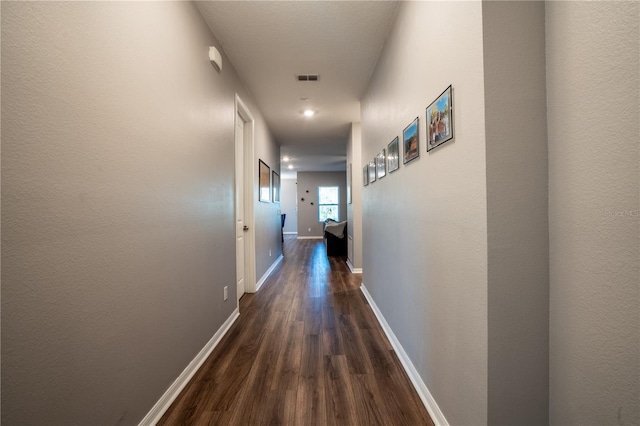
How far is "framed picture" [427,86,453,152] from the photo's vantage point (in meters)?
1.15

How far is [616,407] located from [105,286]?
1715 mm

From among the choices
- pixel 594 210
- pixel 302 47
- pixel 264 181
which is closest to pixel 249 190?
pixel 264 181

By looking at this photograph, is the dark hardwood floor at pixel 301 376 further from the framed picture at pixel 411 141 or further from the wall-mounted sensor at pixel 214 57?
the wall-mounted sensor at pixel 214 57

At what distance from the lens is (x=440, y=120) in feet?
4.04

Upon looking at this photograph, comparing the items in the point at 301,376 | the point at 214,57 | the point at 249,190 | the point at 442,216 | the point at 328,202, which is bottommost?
the point at 301,376

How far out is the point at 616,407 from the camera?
2.39ft

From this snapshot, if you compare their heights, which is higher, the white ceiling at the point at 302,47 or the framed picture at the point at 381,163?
the white ceiling at the point at 302,47

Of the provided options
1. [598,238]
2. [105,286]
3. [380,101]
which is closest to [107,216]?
[105,286]

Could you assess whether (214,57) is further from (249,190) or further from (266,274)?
(266,274)

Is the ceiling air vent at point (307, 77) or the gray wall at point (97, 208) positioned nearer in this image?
the gray wall at point (97, 208)

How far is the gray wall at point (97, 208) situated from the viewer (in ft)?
2.54

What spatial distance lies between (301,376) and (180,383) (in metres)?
0.73

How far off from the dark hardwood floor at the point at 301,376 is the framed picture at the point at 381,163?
4.64 feet

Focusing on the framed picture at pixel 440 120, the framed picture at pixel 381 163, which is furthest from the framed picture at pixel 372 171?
the framed picture at pixel 440 120
